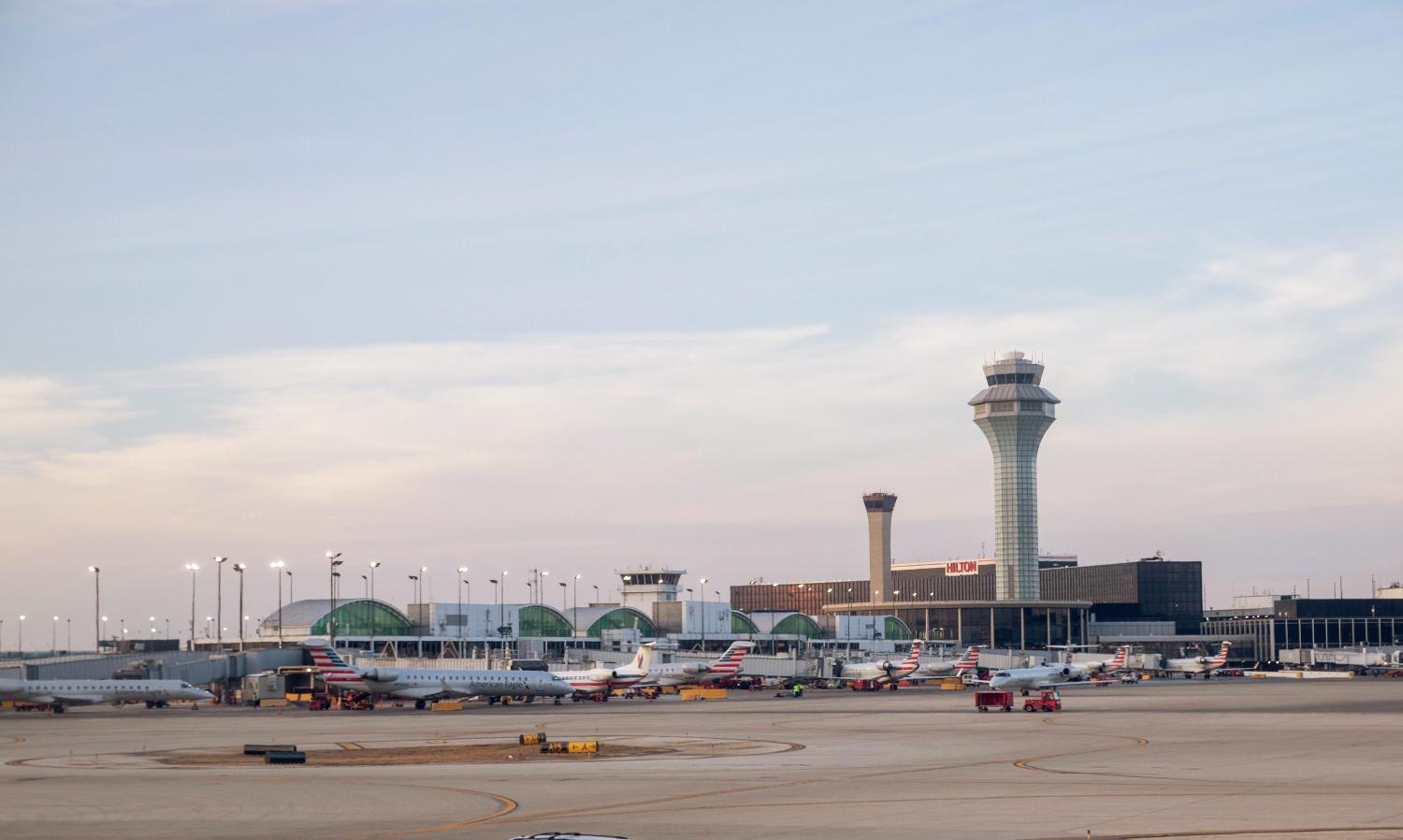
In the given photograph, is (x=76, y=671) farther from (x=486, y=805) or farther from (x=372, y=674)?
(x=486, y=805)

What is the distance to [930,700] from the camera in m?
127

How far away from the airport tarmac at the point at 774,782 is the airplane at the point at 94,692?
3637cm

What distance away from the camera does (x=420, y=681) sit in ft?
393

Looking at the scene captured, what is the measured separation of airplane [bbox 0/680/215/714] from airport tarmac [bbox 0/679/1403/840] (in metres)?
36.4

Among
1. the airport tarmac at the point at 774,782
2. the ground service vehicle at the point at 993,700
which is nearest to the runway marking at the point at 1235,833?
the airport tarmac at the point at 774,782

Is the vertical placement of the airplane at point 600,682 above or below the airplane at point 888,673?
above

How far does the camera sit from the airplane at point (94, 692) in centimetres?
12281

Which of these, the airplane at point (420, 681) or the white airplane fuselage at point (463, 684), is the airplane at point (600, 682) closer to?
the white airplane fuselage at point (463, 684)

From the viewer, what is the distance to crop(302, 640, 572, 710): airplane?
4633 inches

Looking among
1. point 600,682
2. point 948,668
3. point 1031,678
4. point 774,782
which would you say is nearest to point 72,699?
point 600,682

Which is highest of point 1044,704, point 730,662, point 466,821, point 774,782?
point 466,821

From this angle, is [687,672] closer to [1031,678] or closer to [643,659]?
[643,659]

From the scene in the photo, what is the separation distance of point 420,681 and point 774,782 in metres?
77.5

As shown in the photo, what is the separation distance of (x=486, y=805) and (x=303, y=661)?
411ft
